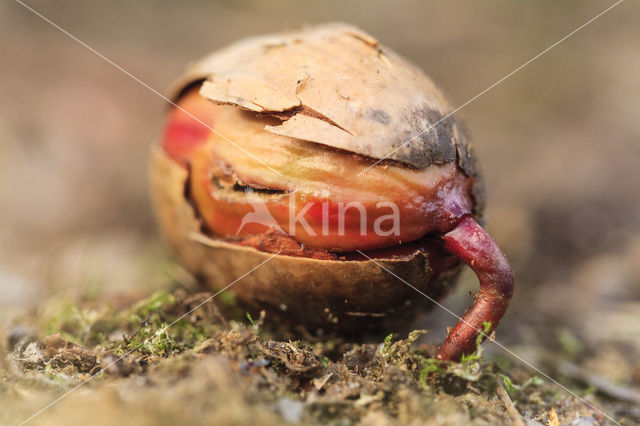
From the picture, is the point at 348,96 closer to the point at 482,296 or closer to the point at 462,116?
the point at 462,116

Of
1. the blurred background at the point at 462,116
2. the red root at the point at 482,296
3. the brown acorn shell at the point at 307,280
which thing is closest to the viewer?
the red root at the point at 482,296

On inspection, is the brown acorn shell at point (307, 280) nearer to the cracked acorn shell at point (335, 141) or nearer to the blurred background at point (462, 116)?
the cracked acorn shell at point (335, 141)

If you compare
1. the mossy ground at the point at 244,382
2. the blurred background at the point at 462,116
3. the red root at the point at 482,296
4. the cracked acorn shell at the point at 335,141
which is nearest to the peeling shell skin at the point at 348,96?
the cracked acorn shell at the point at 335,141

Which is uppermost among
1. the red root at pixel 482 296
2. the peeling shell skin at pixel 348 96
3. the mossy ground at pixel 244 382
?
the peeling shell skin at pixel 348 96

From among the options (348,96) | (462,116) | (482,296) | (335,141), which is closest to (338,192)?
(335,141)

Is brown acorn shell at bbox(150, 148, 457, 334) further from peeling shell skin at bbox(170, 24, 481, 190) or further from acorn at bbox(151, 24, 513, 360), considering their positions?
peeling shell skin at bbox(170, 24, 481, 190)

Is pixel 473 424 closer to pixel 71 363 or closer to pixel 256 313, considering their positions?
pixel 256 313

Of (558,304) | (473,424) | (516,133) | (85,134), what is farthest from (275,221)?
(516,133)

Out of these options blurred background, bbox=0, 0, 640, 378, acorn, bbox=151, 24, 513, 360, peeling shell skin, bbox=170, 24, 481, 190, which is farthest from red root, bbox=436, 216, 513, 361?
blurred background, bbox=0, 0, 640, 378

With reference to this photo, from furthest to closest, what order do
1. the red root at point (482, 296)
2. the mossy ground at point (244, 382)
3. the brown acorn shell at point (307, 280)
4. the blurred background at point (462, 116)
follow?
the blurred background at point (462, 116) → the brown acorn shell at point (307, 280) → the red root at point (482, 296) → the mossy ground at point (244, 382)
